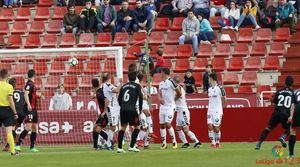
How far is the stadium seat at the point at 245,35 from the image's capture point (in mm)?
39138

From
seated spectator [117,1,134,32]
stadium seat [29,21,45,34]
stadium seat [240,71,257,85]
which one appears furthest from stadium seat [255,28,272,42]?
stadium seat [29,21,45,34]

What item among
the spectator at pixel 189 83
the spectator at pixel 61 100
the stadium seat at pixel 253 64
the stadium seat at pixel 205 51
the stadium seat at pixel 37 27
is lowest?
the spectator at pixel 61 100

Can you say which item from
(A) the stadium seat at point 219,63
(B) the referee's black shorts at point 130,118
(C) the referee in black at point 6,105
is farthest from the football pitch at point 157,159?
(A) the stadium seat at point 219,63

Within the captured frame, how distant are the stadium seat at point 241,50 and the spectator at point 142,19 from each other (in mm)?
3812

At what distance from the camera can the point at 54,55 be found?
35031mm

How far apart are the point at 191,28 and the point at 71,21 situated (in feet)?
17.6

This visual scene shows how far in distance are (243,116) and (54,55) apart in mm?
6955

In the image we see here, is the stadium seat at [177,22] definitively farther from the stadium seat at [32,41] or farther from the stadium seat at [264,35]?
the stadium seat at [32,41]

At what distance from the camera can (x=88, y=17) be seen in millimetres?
41094

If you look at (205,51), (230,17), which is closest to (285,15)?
(230,17)

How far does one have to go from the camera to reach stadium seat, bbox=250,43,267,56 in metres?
38.4

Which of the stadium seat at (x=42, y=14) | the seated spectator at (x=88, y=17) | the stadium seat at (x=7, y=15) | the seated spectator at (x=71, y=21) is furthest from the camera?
the stadium seat at (x=7, y=15)

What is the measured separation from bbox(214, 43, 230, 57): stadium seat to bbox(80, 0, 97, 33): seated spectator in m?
5.35

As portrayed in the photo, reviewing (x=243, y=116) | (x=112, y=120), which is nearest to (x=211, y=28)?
(x=243, y=116)
